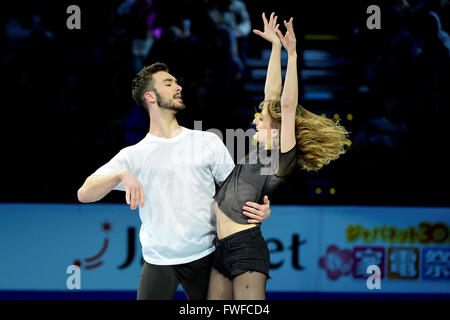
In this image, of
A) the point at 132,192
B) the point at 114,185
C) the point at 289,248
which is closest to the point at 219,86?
the point at 289,248

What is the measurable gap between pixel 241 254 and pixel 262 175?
0.47 metres

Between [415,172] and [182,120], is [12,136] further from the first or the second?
[415,172]

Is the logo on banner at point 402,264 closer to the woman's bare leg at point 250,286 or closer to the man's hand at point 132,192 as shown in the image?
the woman's bare leg at point 250,286

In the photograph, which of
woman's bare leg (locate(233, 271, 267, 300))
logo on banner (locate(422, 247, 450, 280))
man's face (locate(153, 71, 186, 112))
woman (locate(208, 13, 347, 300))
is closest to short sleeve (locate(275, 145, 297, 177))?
woman (locate(208, 13, 347, 300))

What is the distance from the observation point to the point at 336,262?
18.1 ft

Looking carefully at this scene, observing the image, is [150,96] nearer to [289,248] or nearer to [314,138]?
[314,138]

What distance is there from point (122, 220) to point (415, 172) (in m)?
3.23

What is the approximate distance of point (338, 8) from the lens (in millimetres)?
6414

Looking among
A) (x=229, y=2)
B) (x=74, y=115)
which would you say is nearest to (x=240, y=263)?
(x=74, y=115)

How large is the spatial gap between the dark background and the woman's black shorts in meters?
2.67

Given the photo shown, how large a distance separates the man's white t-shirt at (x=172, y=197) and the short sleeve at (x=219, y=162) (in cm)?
7

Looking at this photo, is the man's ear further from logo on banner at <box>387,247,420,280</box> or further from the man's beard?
logo on banner at <box>387,247,420,280</box>

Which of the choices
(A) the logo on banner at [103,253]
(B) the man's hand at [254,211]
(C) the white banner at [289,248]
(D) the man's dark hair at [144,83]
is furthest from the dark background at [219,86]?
(B) the man's hand at [254,211]

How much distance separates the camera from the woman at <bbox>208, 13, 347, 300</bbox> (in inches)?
118
